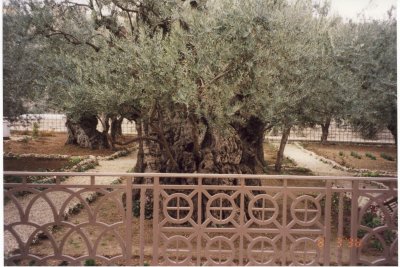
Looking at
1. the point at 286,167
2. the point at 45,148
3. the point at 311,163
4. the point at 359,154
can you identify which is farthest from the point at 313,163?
the point at 45,148

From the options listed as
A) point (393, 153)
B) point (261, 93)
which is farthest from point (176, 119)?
point (393, 153)


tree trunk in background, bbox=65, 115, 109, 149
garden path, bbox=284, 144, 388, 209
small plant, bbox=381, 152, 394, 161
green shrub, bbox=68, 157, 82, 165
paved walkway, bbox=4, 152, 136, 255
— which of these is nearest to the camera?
paved walkway, bbox=4, 152, 136, 255

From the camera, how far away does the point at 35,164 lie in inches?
633

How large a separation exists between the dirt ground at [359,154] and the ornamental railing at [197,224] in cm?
552

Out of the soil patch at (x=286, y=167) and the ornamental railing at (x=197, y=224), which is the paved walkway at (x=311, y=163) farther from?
the ornamental railing at (x=197, y=224)

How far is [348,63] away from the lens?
9438 mm

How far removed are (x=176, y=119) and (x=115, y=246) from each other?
114 inches

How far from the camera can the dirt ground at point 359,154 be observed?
18.0 m

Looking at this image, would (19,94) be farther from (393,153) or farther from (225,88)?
(393,153)

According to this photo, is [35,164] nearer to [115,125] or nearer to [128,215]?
[115,125]

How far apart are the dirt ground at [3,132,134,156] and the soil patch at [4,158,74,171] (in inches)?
73.1

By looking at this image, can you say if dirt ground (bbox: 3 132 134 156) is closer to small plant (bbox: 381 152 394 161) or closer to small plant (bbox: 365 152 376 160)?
small plant (bbox: 365 152 376 160)

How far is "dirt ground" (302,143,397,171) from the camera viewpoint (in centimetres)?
1805

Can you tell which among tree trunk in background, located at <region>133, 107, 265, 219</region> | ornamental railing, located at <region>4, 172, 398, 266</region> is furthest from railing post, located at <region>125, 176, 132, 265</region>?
tree trunk in background, located at <region>133, 107, 265, 219</region>
